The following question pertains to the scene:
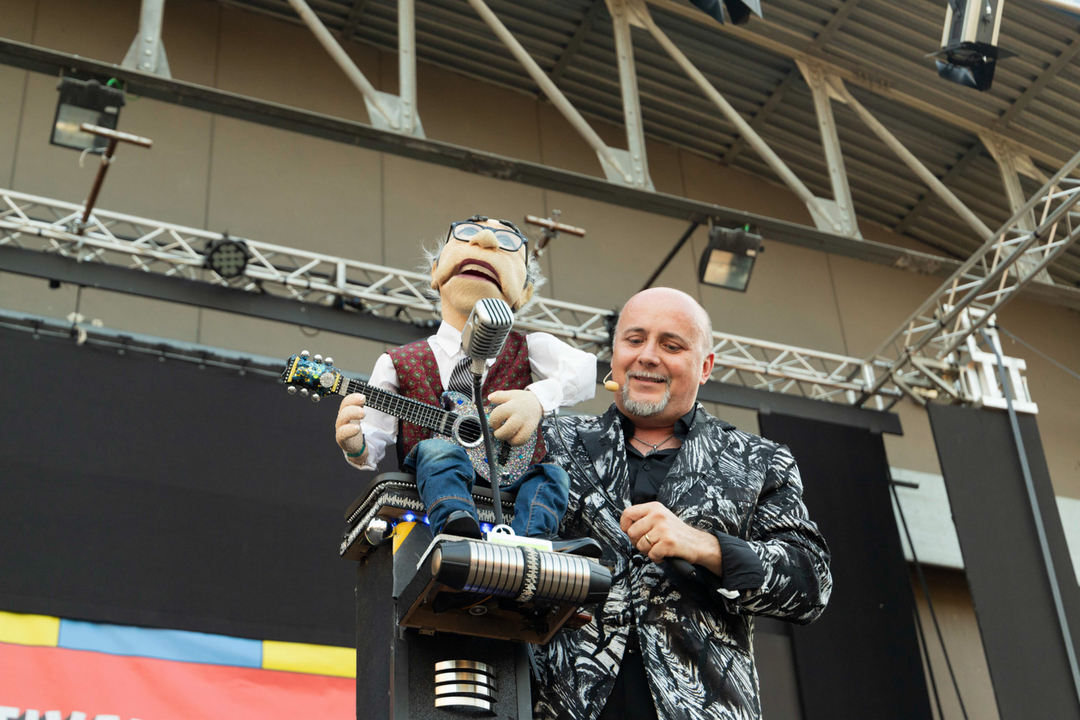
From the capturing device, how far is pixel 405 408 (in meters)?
2.12

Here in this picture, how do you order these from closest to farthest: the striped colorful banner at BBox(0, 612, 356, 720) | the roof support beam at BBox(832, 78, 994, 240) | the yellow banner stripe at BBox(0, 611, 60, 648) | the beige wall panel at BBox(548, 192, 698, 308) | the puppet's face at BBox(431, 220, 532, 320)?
the puppet's face at BBox(431, 220, 532, 320)
the striped colorful banner at BBox(0, 612, 356, 720)
the yellow banner stripe at BBox(0, 611, 60, 648)
the roof support beam at BBox(832, 78, 994, 240)
the beige wall panel at BBox(548, 192, 698, 308)

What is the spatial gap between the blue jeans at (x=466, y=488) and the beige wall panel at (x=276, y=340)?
18.7 feet

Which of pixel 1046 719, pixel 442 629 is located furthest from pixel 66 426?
pixel 1046 719

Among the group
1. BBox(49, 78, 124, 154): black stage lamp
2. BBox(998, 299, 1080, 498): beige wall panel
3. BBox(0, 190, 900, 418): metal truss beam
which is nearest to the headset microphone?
BBox(0, 190, 900, 418): metal truss beam

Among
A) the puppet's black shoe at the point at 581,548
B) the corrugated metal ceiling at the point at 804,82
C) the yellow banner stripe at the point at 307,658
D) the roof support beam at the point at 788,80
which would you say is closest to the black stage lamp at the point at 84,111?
the yellow banner stripe at the point at 307,658

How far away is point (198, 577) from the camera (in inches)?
218

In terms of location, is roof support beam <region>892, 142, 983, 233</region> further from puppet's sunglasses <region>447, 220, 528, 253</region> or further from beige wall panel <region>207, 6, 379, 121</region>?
puppet's sunglasses <region>447, 220, 528, 253</region>

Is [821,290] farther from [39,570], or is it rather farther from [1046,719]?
[39,570]

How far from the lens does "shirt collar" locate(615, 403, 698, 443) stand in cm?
214

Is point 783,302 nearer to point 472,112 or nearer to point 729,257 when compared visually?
point 729,257

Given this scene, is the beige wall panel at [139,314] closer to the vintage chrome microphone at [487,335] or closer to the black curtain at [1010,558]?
the black curtain at [1010,558]

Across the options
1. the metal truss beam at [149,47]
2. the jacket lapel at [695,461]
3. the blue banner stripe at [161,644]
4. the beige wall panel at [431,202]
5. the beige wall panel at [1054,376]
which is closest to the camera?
the jacket lapel at [695,461]

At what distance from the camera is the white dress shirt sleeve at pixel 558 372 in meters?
2.17

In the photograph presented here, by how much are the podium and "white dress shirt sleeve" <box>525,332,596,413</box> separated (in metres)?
0.41
